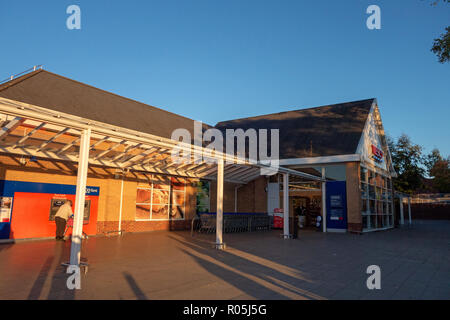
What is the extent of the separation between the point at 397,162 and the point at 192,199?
2609 cm

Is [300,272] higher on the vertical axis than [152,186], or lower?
lower

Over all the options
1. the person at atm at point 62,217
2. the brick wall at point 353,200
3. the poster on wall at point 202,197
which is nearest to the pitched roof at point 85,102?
the poster on wall at point 202,197

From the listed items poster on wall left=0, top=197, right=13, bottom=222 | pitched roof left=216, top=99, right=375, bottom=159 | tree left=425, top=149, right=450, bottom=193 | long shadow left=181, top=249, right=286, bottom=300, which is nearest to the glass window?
poster on wall left=0, top=197, right=13, bottom=222

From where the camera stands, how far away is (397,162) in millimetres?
34719

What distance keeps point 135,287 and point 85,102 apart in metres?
11.9

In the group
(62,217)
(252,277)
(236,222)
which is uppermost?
(62,217)

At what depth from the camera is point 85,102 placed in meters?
15.1

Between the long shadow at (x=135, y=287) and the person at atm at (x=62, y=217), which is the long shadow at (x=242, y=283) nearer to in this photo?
the long shadow at (x=135, y=287)

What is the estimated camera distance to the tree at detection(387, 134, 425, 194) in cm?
3347

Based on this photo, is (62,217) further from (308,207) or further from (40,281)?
(308,207)

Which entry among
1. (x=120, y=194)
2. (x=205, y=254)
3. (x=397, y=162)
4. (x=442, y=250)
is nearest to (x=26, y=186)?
(x=120, y=194)

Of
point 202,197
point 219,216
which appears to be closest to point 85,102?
point 202,197
